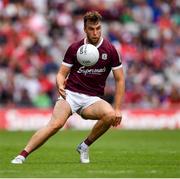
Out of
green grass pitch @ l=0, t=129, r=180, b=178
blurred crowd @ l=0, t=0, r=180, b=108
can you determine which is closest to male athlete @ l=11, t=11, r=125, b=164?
green grass pitch @ l=0, t=129, r=180, b=178

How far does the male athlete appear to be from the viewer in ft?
41.1

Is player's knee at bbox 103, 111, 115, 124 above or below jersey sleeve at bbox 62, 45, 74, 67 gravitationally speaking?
below

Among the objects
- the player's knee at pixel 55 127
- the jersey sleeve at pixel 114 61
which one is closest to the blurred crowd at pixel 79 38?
the jersey sleeve at pixel 114 61

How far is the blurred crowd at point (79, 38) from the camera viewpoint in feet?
89.9

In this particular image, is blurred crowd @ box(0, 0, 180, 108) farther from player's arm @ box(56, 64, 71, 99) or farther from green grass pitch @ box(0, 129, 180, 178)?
player's arm @ box(56, 64, 71, 99)

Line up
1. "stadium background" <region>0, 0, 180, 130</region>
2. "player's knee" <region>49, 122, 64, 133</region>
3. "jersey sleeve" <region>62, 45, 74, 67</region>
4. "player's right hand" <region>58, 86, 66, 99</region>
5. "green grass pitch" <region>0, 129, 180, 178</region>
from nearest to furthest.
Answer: "green grass pitch" <region>0, 129, 180, 178</region>, "player's knee" <region>49, 122, 64, 133</region>, "player's right hand" <region>58, 86, 66, 99</region>, "jersey sleeve" <region>62, 45, 74, 67</region>, "stadium background" <region>0, 0, 180, 130</region>

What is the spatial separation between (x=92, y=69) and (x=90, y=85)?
0.88 ft

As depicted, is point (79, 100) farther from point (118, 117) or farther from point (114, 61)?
point (114, 61)

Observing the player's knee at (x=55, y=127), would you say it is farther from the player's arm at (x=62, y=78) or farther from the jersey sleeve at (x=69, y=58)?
the jersey sleeve at (x=69, y=58)

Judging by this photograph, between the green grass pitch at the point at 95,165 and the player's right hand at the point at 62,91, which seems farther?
the player's right hand at the point at 62,91

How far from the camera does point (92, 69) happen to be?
1277 centimetres

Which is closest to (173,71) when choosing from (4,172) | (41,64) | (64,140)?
(41,64)

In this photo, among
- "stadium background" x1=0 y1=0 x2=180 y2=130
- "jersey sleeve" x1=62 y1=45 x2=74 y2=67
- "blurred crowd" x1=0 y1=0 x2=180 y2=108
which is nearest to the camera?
"jersey sleeve" x1=62 y1=45 x2=74 y2=67

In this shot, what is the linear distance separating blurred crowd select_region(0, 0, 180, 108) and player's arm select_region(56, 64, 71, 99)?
45.7 feet
